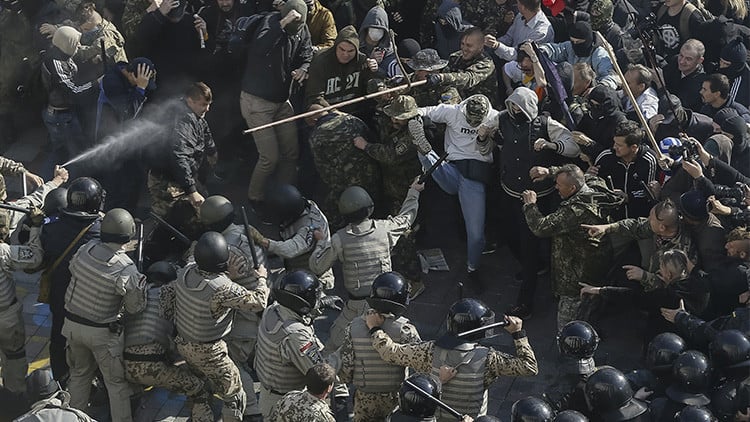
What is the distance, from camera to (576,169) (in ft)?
33.9

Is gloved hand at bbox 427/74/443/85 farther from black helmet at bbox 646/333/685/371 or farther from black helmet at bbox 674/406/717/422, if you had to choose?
black helmet at bbox 674/406/717/422

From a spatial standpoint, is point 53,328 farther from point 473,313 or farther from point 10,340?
point 473,313

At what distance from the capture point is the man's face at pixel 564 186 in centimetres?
1032

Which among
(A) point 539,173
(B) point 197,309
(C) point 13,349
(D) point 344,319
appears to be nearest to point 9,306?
(C) point 13,349

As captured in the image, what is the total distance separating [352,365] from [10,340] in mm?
3348

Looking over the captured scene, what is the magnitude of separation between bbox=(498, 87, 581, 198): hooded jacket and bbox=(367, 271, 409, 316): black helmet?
2.46 m

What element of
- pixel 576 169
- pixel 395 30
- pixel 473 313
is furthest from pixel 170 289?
pixel 395 30

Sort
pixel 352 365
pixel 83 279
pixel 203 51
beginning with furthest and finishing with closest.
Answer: pixel 203 51 < pixel 83 279 < pixel 352 365

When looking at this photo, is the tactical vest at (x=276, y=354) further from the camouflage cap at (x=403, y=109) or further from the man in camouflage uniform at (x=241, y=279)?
the camouflage cap at (x=403, y=109)

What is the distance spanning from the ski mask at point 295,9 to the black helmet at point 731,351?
5717mm

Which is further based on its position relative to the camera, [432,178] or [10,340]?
[432,178]

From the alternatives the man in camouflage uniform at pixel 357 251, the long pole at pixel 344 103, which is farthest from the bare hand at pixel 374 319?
the long pole at pixel 344 103

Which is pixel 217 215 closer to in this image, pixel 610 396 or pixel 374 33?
pixel 374 33

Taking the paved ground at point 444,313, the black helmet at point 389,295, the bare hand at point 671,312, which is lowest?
the paved ground at point 444,313
